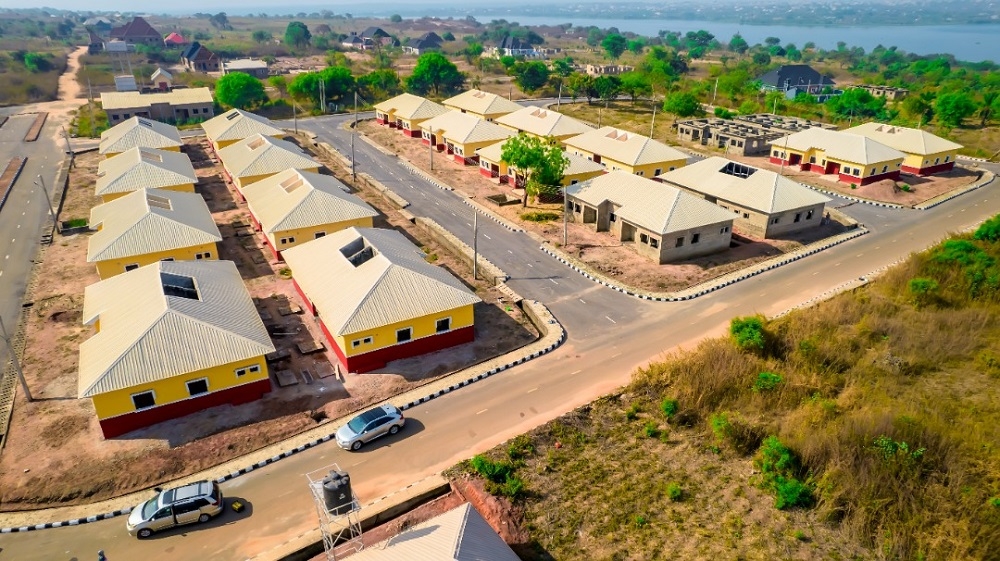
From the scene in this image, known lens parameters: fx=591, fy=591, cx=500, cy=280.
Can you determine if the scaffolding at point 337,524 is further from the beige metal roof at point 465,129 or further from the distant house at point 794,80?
the distant house at point 794,80

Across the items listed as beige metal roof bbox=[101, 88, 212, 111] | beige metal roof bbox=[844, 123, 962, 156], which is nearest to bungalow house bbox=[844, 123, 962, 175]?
beige metal roof bbox=[844, 123, 962, 156]

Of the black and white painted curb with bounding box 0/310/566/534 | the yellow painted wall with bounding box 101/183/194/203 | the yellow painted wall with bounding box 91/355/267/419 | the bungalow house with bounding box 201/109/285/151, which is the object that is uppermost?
the bungalow house with bounding box 201/109/285/151

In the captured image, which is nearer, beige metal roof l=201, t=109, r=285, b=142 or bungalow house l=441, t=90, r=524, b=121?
beige metal roof l=201, t=109, r=285, b=142

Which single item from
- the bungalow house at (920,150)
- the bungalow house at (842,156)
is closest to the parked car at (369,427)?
the bungalow house at (842,156)

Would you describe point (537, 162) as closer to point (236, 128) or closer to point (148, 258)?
point (148, 258)

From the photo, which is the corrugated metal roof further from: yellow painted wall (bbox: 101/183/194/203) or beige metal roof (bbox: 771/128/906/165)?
beige metal roof (bbox: 771/128/906/165)

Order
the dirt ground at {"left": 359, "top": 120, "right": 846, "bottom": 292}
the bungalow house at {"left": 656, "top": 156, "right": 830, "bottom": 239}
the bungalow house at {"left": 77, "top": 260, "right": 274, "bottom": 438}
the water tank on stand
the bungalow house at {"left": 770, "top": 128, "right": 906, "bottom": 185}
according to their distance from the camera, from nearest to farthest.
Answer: the water tank on stand, the bungalow house at {"left": 77, "top": 260, "right": 274, "bottom": 438}, the dirt ground at {"left": 359, "top": 120, "right": 846, "bottom": 292}, the bungalow house at {"left": 656, "top": 156, "right": 830, "bottom": 239}, the bungalow house at {"left": 770, "top": 128, "right": 906, "bottom": 185}
